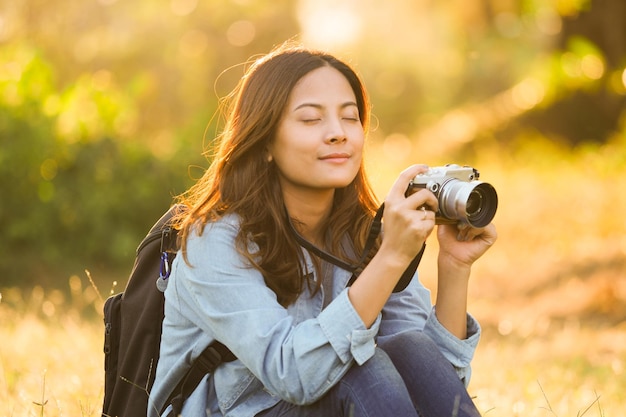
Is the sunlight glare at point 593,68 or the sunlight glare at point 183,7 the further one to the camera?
the sunlight glare at point 183,7

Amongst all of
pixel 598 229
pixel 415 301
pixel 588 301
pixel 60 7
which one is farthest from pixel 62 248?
pixel 60 7

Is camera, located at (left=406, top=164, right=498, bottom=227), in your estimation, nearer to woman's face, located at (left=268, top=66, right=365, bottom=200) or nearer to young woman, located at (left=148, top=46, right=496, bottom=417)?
young woman, located at (left=148, top=46, right=496, bottom=417)

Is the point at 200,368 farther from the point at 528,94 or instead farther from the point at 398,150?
the point at 398,150

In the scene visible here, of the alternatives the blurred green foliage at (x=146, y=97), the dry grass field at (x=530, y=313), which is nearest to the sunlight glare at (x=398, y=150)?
the blurred green foliage at (x=146, y=97)

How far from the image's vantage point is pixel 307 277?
Answer: 2.44 meters

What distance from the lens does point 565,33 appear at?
39.0 feet

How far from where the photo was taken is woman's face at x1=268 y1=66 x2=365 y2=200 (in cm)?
244

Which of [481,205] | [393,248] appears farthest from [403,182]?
[481,205]

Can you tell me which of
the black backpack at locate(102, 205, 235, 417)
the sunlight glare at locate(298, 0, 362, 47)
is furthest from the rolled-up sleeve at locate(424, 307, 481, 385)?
the sunlight glare at locate(298, 0, 362, 47)

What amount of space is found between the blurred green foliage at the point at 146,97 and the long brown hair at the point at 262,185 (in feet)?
1.39

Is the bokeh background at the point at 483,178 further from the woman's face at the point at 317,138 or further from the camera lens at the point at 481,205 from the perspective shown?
the camera lens at the point at 481,205

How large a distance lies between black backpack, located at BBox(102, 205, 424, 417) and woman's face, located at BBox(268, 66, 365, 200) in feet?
0.57

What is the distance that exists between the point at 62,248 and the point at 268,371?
5693mm

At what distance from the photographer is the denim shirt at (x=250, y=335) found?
2109 millimetres
